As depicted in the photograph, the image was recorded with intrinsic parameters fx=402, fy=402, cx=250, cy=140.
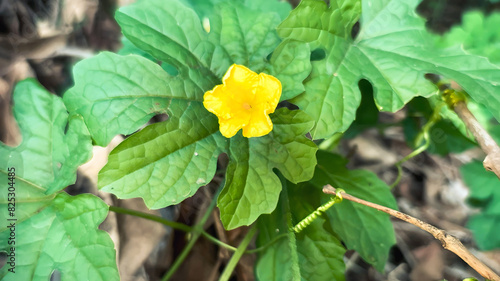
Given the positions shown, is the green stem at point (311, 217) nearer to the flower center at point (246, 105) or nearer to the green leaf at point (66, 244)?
the flower center at point (246, 105)

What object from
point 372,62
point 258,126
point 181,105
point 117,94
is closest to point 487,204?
point 372,62

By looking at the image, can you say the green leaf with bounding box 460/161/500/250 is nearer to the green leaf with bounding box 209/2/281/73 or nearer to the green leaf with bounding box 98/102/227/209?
the green leaf with bounding box 209/2/281/73

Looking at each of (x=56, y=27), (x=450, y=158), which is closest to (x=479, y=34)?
(x=450, y=158)

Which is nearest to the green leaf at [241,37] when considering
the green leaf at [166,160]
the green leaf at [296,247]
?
the green leaf at [166,160]

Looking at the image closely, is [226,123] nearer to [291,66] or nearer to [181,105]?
[181,105]

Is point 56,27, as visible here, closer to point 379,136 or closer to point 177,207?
point 177,207

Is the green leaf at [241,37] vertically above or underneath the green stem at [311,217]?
above

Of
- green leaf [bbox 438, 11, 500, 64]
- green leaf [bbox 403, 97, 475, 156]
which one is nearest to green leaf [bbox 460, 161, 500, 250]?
A: green leaf [bbox 403, 97, 475, 156]
